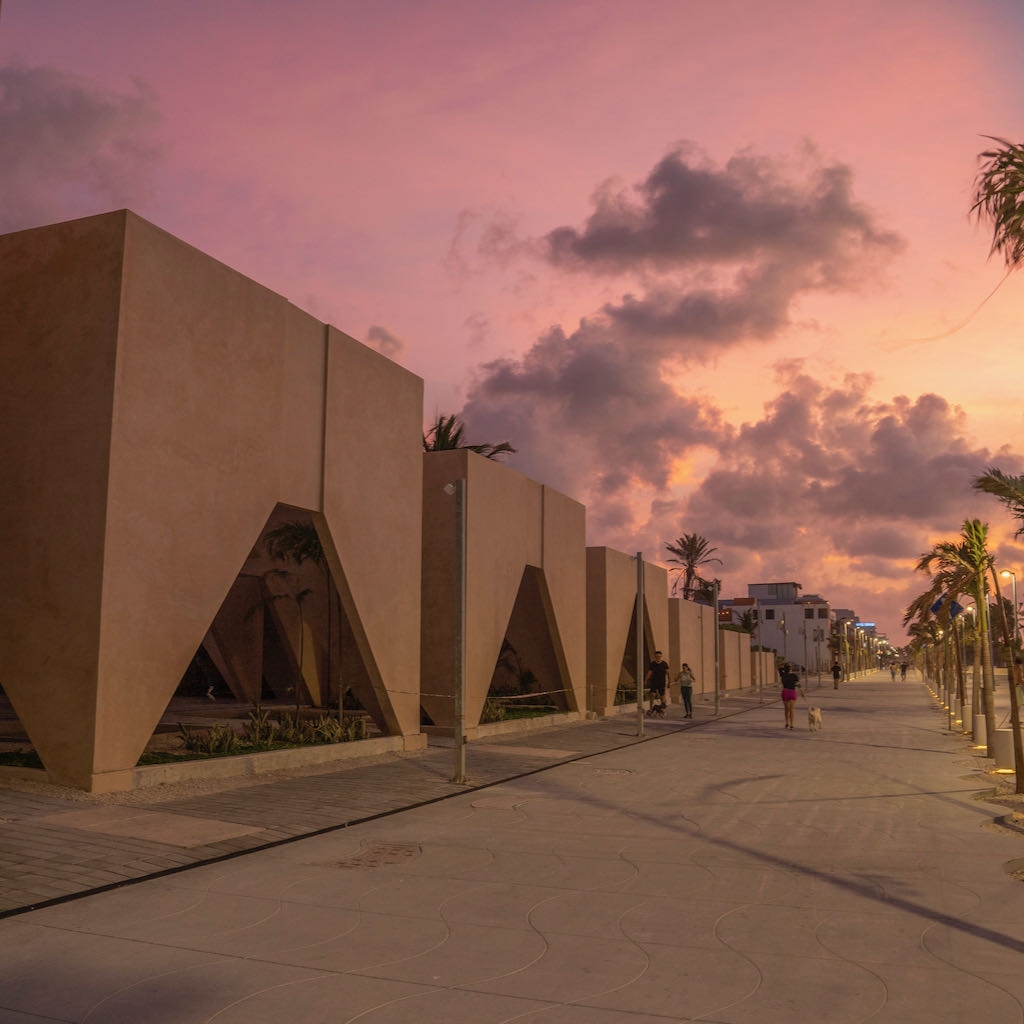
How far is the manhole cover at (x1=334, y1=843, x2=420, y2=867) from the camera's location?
30.6ft

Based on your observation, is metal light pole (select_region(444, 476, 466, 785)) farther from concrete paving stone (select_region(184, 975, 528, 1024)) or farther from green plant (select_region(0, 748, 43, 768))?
concrete paving stone (select_region(184, 975, 528, 1024))

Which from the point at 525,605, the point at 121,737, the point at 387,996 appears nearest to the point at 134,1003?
the point at 387,996

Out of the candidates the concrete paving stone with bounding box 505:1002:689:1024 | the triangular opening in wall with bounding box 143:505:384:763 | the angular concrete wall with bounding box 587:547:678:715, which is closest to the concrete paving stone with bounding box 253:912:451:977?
the concrete paving stone with bounding box 505:1002:689:1024

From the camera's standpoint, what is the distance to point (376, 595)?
19.5 meters

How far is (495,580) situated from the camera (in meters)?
25.4

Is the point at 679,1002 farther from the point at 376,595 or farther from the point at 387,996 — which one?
the point at 376,595

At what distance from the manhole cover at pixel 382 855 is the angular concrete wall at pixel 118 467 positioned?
4681mm

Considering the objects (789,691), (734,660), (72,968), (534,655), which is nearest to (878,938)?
(72,968)

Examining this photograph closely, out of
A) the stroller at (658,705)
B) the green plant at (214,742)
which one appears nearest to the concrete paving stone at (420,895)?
the green plant at (214,742)

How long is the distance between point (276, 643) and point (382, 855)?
26800mm

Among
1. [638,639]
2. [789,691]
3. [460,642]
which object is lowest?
[789,691]

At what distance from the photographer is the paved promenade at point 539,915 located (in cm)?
557

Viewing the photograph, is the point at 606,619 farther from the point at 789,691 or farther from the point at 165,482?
the point at 165,482

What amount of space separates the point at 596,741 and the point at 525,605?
9.30 m
